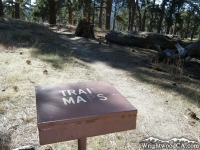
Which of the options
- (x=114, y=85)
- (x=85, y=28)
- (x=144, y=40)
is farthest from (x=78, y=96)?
(x=85, y=28)

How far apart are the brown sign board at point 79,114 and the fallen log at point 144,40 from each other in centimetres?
681

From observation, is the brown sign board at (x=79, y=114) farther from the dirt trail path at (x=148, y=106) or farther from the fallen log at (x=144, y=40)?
the fallen log at (x=144, y=40)

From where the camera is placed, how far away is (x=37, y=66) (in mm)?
5234

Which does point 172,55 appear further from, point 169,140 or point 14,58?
point 14,58

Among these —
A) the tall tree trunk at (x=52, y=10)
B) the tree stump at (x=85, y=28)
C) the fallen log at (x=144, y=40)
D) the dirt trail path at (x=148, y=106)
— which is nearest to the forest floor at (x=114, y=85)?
the dirt trail path at (x=148, y=106)

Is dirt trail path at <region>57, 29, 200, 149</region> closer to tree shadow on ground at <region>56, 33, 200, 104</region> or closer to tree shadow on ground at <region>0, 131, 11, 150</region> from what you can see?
tree shadow on ground at <region>56, 33, 200, 104</region>

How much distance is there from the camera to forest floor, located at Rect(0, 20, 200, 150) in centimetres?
260

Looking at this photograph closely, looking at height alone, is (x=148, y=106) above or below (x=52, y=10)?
below

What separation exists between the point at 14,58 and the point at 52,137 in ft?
16.4

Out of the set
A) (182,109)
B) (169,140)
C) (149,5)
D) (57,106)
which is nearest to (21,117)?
(57,106)

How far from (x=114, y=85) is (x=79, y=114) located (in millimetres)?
3012

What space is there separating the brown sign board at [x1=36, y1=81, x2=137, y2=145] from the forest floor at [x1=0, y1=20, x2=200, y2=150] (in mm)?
935

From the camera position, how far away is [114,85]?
14.7ft

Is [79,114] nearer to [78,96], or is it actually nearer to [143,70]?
[78,96]
